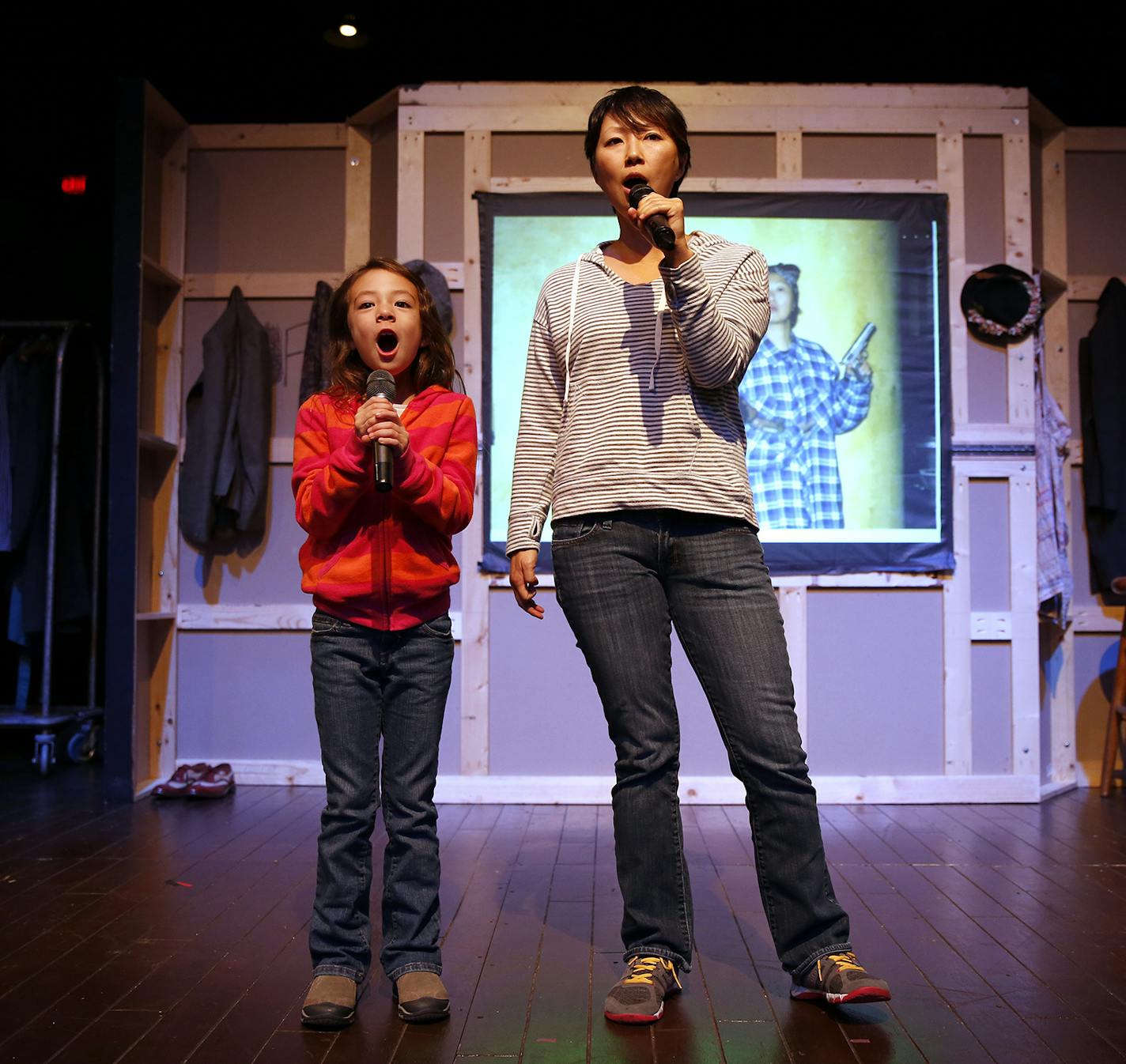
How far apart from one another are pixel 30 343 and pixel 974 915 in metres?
4.26

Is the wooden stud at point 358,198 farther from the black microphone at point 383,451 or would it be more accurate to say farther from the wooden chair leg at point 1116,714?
the wooden chair leg at point 1116,714

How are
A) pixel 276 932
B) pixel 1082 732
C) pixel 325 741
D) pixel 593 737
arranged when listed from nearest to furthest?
pixel 325 741
pixel 276 932
pixel 593 737
pixel 1082 732

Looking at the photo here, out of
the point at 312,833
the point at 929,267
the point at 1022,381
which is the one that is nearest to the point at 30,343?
the point at 312,833

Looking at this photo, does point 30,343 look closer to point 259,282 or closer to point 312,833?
point 259,282

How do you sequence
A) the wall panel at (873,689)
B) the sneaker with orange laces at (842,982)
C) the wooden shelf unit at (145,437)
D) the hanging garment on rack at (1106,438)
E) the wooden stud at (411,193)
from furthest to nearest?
the hanging garment on rack at (1106,438), the wooden stud at (411,193), the wall panel at (873,689), the wooden shelf unit at (145,437), the sneaker with orange laces at (842,982)

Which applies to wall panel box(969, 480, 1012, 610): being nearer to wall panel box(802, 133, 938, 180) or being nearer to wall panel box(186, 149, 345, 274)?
wall panel box(802, 133, 938, 180)

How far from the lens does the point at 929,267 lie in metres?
3.94

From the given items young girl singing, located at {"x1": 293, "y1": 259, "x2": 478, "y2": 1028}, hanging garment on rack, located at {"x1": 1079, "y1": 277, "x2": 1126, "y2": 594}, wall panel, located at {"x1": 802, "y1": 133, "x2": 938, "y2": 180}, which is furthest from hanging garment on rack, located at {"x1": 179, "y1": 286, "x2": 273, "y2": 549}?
hanging garment on rack, located at {"x1": 1079, "y1": 277, "x2": 1126, "y2": 594}

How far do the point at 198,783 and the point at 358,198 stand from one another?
2.29 metres

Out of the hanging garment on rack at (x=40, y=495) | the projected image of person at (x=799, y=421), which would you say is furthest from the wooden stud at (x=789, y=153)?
the hanging garment on rack at (x=40, y=495)

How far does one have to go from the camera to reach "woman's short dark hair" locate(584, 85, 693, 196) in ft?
5.77

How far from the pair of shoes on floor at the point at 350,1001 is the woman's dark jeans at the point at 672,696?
338 mm

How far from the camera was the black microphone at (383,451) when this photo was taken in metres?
1.59

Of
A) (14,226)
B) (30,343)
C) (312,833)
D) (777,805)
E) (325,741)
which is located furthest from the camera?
(14,226)
